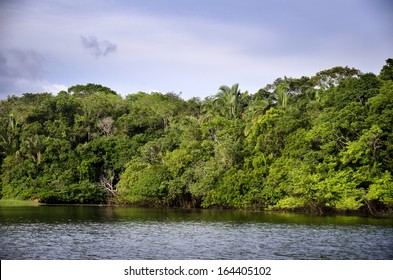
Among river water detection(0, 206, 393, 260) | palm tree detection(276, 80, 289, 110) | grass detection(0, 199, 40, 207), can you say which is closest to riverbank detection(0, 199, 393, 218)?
grass detection(0, 199, 40, 207)

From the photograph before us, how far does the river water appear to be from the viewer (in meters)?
23.0

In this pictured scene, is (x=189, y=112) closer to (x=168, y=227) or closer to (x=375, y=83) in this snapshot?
(x=375, y=83)

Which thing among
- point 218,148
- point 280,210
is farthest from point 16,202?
point 280,210

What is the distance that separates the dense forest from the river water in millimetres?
4028

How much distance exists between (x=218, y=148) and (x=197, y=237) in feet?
68.3

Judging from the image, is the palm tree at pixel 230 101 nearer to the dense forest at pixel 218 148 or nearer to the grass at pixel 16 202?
the dense forest at pixel 218 148

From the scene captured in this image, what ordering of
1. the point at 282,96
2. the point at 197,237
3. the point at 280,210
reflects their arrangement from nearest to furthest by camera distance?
the point at 197,237
the point at 280,210
the point at 282,96

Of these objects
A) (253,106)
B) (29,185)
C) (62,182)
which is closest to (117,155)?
(62,182)

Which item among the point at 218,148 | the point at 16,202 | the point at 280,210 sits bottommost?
the point at 16,202

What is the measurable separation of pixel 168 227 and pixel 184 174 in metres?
16.3

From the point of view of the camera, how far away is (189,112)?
2655 inches

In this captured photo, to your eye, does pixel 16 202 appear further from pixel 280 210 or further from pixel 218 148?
pixel 280 210

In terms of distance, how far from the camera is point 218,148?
157ft

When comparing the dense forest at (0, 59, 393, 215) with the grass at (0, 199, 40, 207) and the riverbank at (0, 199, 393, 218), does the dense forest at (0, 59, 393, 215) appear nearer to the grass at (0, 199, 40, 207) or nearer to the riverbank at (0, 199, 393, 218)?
the riverbank at (0, 199, 393, 218)
